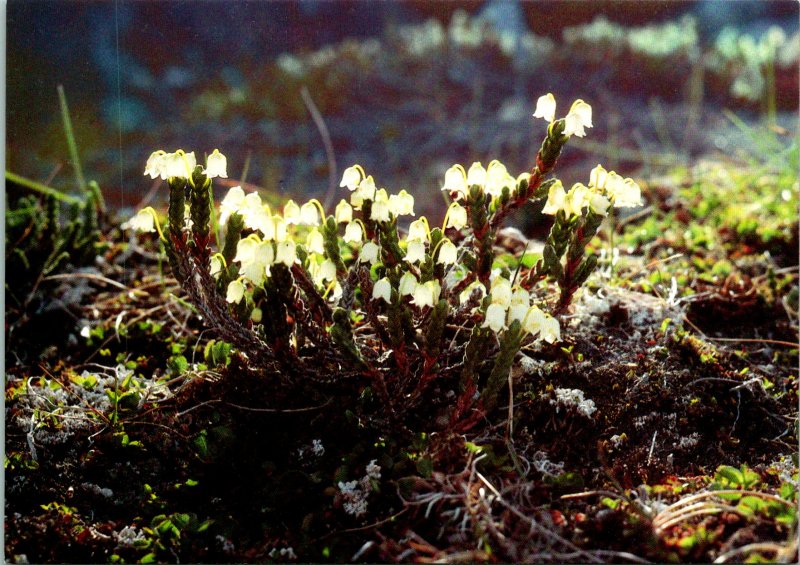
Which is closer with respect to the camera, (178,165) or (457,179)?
(178,165)

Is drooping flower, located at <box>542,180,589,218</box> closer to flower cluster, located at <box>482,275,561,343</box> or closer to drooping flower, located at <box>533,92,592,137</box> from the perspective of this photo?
drooping flower, located at <box>533,92,592,137</box>

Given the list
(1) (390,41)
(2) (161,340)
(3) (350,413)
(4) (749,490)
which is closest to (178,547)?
(3) (350,413)

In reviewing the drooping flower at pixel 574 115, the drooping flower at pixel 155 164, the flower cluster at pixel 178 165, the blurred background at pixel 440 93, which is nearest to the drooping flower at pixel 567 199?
the drooping flower at pixel 574 115

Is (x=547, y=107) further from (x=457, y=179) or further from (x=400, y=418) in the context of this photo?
(x=400, y=418)

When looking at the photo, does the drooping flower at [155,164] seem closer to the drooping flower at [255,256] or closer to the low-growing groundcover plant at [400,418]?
the low-growing groundcover plant at [400,418]

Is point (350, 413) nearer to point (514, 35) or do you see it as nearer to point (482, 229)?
point (482, 229)

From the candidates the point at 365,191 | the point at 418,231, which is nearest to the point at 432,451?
the point at 418,231
